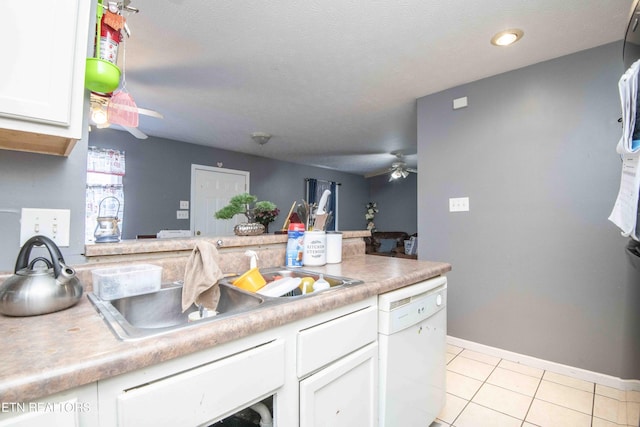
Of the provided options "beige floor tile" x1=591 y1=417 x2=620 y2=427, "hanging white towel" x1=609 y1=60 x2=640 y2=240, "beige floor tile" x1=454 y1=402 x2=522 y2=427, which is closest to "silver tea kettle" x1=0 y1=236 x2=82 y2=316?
"hanging white towel" x1=609 y1=60 x2=640 y2=240

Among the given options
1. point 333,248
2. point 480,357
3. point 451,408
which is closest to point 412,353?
point 333,248

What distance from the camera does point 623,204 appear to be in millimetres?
859

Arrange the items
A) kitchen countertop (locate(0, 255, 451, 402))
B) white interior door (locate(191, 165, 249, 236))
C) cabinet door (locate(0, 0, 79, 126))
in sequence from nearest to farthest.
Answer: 1. kitchen countertop (locate(0, 255, 451, 402))
2. cabinet door (locate(0, 0, 79, 126))
3. white interior door (locate(191, 165, 249, 236))

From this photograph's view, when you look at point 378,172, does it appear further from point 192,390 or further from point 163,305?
point 192,390

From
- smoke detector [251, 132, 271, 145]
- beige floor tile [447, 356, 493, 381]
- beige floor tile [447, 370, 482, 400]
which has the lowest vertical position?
beige floor tile [447, 370, 482, 400]

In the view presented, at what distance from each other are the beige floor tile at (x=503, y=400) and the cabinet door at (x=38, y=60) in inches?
93.8

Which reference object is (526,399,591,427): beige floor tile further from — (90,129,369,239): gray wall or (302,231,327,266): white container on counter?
(90,129,369,239): gray wall

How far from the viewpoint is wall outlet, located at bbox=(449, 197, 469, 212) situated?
2466 mm

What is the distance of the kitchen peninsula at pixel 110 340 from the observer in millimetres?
450

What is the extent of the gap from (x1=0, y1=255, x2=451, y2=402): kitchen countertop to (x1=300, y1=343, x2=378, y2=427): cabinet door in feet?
0.69

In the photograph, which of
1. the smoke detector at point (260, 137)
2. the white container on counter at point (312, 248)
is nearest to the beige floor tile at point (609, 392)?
the white container on counter at point (312, 248)

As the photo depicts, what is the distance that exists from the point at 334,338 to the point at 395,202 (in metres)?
6.61

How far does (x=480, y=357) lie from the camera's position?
2.27m

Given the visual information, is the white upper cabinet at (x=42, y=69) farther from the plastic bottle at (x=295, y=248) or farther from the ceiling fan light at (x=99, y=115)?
the plastic bottle at (x=295, y=248)
